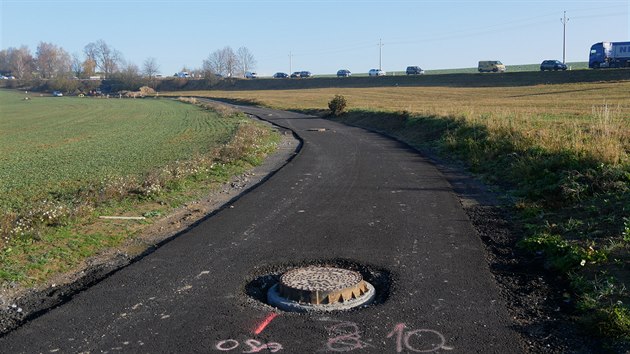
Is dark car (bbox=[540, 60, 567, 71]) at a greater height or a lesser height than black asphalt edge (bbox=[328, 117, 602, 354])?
greater

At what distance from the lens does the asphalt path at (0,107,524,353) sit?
17.3 feet

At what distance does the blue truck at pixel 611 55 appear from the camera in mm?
70875

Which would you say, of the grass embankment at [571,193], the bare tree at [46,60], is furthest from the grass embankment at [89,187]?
the bare tree at [46,60]

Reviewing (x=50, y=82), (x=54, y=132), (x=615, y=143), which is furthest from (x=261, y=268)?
(x=50, y=82)

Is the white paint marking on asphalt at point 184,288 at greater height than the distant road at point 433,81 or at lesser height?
lesser

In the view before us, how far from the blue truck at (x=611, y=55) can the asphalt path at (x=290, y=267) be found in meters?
69.4

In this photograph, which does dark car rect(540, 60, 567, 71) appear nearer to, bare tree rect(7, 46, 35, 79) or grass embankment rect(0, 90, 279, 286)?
grass embankment rect(0, 90, 279, 286)

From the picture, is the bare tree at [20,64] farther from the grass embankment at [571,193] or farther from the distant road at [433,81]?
the grass embankment at [571,193]

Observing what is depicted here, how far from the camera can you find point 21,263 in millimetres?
7809

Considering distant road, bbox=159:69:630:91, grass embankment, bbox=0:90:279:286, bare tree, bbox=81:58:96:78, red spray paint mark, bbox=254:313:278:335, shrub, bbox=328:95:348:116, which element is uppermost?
bare tree, bbox=81:58:96:78

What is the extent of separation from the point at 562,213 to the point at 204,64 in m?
173

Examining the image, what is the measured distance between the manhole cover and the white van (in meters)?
86.5

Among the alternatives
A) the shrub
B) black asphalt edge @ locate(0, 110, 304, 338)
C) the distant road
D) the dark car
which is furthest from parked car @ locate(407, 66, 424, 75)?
black asphalt edge @ locate(0, 110, 304, 338)

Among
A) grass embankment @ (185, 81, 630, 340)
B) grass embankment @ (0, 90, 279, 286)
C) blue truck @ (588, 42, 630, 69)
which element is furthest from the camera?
blue truck @ (588, 42, 630, 69)
